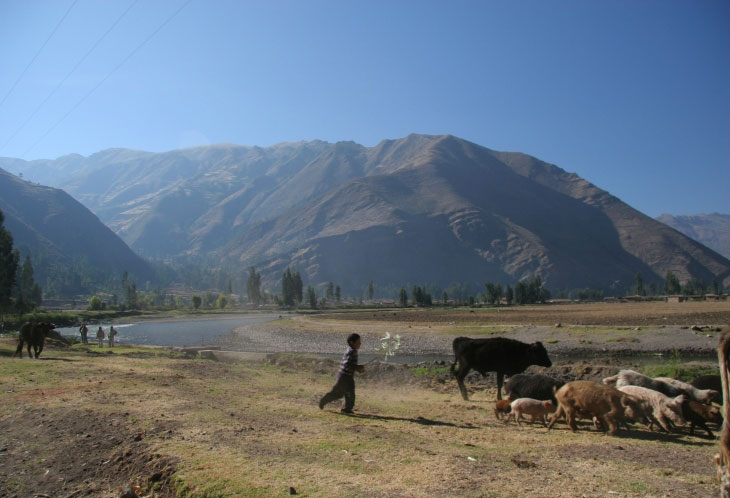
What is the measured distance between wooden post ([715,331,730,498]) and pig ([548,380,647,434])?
7644mm

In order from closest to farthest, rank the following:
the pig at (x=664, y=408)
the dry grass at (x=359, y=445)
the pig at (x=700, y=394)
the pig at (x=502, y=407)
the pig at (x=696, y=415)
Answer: the dry grass at (x=359, y=445) < the pig at (x=696, y=415) < the pig at (x=664, y=408) < the pig at (x=502, y=407) < the pig at (x=700, y=394)

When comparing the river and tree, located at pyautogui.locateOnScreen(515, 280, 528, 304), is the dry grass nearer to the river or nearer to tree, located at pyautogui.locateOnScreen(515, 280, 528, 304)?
the river

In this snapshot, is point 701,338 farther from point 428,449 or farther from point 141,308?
point 141,308

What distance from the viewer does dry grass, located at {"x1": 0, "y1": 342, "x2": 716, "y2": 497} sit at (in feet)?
23.7

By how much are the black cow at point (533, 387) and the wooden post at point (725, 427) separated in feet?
33.2

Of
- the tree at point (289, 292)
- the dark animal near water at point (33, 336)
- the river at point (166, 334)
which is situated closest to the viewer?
the dark animal near water at point (33, 336)

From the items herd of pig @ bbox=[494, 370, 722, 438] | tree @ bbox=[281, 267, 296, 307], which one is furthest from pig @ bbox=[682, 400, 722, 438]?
tree @ bbox=[281, 267, 296, 307]

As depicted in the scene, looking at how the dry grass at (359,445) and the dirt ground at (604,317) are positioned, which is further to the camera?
the dirt ground at (604,317)

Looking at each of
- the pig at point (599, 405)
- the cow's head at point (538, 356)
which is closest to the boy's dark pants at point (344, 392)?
the pig at point (599, 405)

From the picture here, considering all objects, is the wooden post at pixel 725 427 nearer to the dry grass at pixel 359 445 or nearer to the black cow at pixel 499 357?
the dry grass at pixel 359 445

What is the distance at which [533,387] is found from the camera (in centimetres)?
1437

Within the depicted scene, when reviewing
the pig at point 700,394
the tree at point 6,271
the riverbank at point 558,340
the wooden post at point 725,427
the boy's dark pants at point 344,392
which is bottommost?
the riverbank at point 558,340

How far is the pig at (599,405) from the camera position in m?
11.4

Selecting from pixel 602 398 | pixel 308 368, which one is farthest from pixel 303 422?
pixel 308 368
